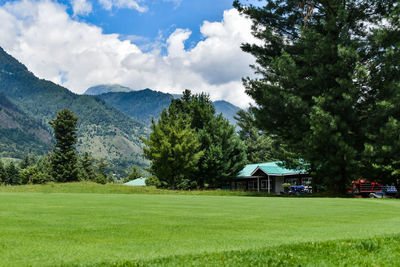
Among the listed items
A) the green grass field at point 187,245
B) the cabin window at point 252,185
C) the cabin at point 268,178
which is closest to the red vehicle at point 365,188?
the cabin at point 268,178

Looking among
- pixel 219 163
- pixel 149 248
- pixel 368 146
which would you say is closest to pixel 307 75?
pixel 368 146

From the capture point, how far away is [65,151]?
72.0m

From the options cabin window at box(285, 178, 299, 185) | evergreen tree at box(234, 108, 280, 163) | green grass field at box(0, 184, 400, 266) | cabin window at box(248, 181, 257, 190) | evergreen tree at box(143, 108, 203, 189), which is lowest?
cabin window at box(248, 181, 257, 190)

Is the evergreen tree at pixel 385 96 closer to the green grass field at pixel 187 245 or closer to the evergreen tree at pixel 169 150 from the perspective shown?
the green grass field at pixel 187 245

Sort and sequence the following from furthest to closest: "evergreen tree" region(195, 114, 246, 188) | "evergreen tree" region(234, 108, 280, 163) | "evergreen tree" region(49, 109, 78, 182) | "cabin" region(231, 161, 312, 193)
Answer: "evergreen tree" region(234, 108, 280, 163) < "evergreen tree" region(49, 109, 78, 182) < "evergreen tree" region(195, 114, 246, 188) < "cabin" region(231, 161, 312, 193)

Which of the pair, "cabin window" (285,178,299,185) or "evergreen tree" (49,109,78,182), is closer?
"cabin window" (285,178,299,185)

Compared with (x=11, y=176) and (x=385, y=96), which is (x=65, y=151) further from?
(x=385, y=96)

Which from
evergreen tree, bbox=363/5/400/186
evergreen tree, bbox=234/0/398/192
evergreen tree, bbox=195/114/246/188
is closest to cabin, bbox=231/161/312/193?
evergreen tree, bbox=195/114/246/188

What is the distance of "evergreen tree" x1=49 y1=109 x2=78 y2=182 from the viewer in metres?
69.6

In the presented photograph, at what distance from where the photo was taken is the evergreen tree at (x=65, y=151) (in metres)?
69.6

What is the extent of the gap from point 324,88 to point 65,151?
5785cm

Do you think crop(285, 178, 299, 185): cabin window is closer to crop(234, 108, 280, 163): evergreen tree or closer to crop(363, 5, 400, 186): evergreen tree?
crop(234, 108, 280, 163): evergreen tree

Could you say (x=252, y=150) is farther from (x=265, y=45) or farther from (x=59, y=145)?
(x=265, y=45)

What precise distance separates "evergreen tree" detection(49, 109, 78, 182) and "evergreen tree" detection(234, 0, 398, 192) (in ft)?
162
